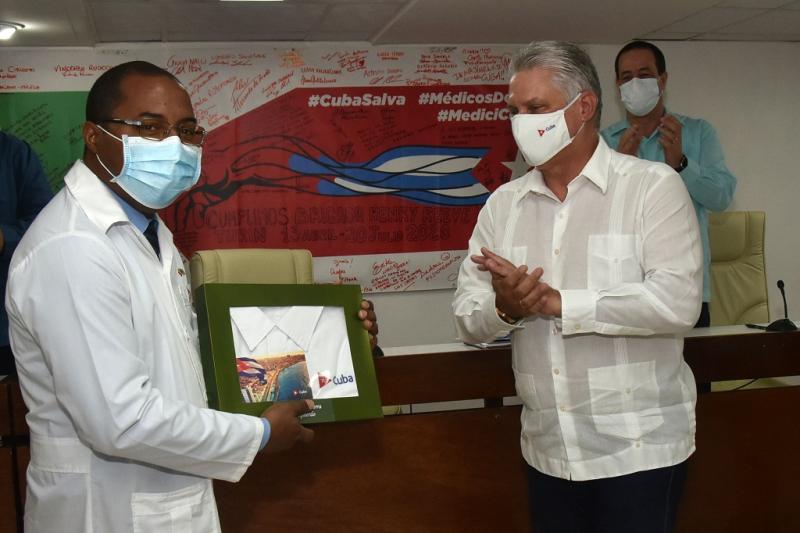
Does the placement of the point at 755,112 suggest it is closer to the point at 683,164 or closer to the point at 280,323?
the point at 683,164

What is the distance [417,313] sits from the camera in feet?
17.3

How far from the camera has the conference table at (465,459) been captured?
221 cm

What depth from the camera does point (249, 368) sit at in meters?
1.71

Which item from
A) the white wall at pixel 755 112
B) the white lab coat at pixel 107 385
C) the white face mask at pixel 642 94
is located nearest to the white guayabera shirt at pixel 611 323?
the white lab coat at pixel 107 385

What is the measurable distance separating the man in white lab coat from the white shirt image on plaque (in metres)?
0.12

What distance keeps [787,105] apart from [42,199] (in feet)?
16.2

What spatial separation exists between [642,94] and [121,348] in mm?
2657

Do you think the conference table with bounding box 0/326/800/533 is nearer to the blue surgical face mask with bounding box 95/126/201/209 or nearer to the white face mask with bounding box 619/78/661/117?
the blue surgical face mask with bounding box 95/126/201/209

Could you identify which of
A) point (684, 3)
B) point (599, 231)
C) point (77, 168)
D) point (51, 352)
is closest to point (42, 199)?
point (77, 168)

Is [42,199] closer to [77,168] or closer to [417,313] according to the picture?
[77,168]
